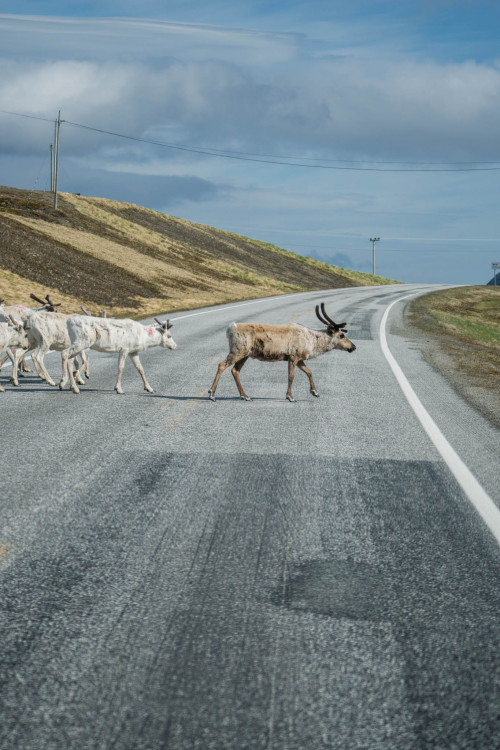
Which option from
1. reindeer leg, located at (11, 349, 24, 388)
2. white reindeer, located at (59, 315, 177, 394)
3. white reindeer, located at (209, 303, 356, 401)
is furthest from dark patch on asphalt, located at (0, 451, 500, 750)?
reindeer leg, located at (11, 349, 24, 388)

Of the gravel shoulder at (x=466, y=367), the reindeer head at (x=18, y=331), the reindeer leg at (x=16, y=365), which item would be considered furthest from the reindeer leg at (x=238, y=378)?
the reindeer head at (x=18, y=331)

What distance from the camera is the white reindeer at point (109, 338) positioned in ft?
38.4

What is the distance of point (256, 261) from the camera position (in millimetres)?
89875

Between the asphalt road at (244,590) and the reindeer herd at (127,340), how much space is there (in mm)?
2758

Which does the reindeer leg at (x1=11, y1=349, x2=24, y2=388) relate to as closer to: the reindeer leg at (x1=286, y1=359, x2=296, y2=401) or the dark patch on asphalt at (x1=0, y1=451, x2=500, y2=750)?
the reindeer leg at (x1=286, y1=359, x2=296, y2=401)

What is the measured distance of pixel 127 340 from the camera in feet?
39.6

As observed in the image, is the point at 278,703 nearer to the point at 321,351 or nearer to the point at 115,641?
the point at 115,641

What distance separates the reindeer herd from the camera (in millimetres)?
11438

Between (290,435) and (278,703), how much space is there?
5549 mm

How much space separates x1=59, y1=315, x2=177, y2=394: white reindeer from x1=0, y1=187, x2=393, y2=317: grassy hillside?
789 inches

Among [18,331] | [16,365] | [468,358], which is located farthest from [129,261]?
[16,365]

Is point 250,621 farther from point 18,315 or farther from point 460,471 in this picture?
point 18,315

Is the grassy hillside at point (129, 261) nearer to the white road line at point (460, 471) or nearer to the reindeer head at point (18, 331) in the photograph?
the reindeer head at point (18, 331)

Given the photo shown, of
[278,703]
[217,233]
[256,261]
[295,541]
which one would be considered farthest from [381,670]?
[217,233]
